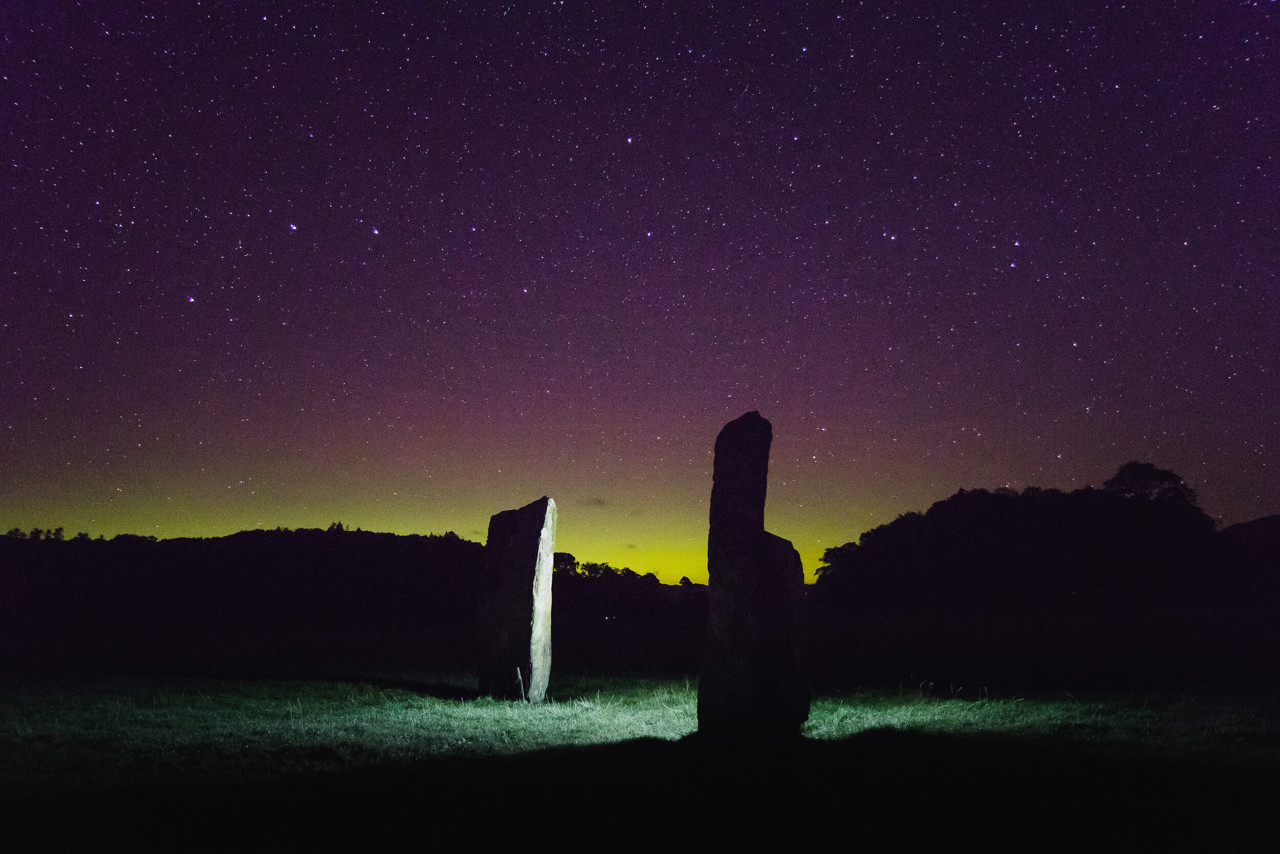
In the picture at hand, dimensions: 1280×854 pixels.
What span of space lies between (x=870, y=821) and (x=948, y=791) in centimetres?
108

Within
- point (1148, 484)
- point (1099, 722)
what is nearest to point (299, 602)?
point (1099, 722)

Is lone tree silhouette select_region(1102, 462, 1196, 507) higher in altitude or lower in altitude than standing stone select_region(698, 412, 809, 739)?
higher

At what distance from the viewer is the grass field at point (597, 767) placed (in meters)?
6.24

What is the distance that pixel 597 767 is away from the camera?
801 centimetres

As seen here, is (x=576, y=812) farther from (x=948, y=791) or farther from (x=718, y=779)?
(x=948, y=791)

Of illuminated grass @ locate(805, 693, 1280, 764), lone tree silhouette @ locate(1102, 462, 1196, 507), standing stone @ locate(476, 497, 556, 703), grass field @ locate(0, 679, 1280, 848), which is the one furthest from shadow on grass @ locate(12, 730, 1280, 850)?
lone tree silhouette @ locate(1102, 462, 1196, 507)

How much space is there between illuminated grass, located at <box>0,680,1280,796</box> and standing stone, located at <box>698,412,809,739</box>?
0.74 metres

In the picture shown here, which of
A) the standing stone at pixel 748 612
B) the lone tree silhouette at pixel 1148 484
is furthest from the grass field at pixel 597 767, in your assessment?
the lone tree silhouette at pixel 1148 484

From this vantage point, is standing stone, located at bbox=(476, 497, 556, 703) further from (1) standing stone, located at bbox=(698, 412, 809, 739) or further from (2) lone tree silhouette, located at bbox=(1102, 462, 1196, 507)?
(2) lone tree silhouette, located at bbox=(1102, 462, 1196, 507)

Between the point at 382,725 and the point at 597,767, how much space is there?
4.95 meters

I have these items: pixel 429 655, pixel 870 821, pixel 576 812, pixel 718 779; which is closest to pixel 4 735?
pixel 576 812

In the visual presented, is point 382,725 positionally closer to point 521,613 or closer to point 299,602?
point 521,613

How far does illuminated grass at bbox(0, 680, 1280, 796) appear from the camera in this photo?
8578mm

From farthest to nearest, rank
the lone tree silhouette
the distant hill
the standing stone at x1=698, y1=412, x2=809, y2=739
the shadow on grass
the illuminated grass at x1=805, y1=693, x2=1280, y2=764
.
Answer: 1. the lone tree silhouette
2. the distant hill
3. the standing stone at x1=698, y1=412, x2=809, y2=739
4. the illuminated grass at x1=805, y1=693, x2=1280, y2=764
5. the shadow on grass
